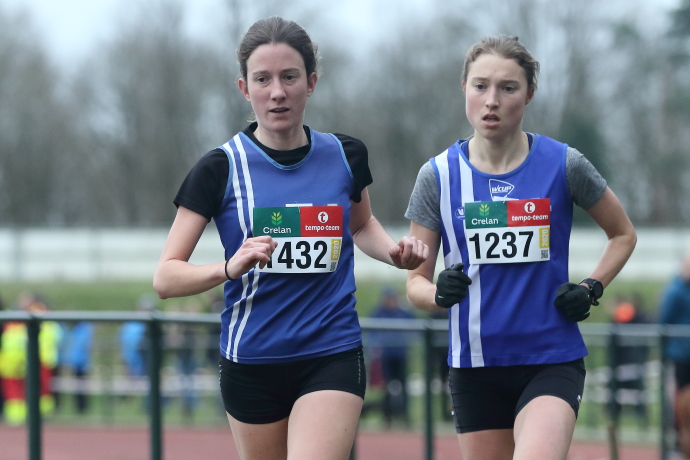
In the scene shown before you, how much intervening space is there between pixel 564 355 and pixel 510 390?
0.24 m

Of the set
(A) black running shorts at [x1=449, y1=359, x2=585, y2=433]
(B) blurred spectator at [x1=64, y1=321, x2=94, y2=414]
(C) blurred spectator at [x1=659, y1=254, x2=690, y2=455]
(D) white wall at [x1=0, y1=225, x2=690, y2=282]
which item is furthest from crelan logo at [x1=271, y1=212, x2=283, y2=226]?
(D) white wall at [x1=0, y1=225, x2=690, y2=282]

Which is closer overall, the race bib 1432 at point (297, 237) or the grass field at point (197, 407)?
the race bib 1432 at point (297, 237)

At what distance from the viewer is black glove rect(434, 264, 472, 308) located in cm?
362

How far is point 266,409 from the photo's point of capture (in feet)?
11.8

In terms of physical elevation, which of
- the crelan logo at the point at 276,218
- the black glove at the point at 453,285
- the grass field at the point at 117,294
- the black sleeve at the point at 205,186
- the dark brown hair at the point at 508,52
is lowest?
the grass field at the point at 117,294

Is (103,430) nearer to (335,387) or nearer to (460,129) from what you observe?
(335,387)

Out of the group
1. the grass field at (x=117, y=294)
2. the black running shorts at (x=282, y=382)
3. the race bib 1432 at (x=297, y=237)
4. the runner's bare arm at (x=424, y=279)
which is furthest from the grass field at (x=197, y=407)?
the grass field at (x=117, y=294)

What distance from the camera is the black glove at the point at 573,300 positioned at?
364cm

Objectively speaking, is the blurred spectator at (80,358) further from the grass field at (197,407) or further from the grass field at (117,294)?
the grass field at (117,294)

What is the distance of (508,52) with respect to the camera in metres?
3.78

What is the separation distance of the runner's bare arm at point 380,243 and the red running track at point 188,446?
19.9 feet

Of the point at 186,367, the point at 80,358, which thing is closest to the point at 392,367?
the point at 186,367

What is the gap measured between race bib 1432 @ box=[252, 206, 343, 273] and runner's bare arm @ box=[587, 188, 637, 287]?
1077 millimetres

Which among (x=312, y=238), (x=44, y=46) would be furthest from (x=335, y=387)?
(x=44, y=46)
